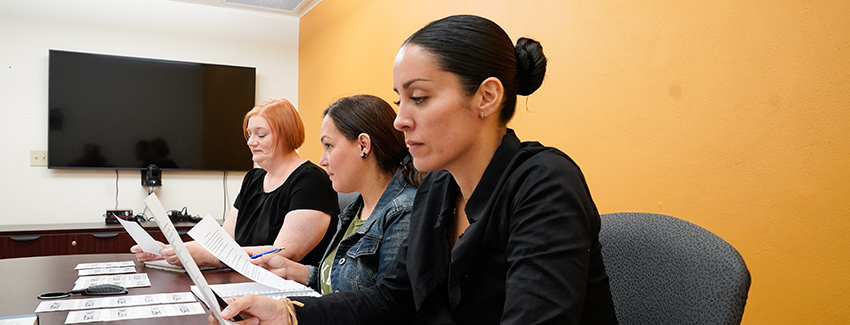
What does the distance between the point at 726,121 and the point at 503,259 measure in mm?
1004

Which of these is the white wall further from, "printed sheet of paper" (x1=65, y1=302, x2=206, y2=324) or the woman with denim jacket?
"printed sheet of paper" (x1=65, y1=302, x2=206, y2=324)

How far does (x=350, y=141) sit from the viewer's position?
5.91 ft

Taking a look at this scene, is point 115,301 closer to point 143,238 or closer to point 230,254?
point 230,254

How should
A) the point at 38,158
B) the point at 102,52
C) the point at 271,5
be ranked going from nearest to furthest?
the point at 38,158, the point at 102,52, the point at 271,5

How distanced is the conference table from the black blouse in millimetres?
378

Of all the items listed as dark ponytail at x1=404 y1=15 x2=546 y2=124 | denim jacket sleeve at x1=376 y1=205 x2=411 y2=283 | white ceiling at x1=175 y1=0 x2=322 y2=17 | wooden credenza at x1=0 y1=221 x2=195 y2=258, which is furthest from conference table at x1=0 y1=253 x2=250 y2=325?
white ceiling at x1=175 y1=0 x2=322 y2=17

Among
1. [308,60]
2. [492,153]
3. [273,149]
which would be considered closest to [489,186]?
[492,153]

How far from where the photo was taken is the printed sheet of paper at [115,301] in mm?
1312

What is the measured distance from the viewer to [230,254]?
5.09ft

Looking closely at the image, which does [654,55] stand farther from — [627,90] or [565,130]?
[565,130]

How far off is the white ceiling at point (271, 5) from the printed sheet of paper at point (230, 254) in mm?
3331

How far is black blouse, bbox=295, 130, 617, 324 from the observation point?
0.84m

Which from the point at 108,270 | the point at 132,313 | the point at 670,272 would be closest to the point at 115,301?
the point at 132,313

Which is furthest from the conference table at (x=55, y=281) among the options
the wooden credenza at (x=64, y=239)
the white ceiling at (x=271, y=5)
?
the white ceiling at (x=271, y=5)
